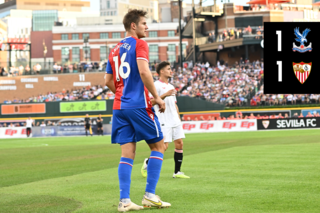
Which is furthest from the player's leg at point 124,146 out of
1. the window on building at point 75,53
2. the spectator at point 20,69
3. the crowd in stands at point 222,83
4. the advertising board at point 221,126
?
the window on building at point 75,53

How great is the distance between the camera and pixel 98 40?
9762 cm

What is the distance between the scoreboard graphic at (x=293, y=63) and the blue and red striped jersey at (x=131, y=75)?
93.0 ft

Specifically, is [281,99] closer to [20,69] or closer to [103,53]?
[20,69]

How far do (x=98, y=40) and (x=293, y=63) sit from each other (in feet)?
226

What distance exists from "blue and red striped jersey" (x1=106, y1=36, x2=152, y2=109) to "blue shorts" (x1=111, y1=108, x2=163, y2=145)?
0.08 meters

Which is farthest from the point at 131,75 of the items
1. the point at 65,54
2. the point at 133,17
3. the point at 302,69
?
the point at 65,54

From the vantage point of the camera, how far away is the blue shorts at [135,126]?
565 cm

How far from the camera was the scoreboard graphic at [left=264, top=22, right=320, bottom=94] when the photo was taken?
34.5m

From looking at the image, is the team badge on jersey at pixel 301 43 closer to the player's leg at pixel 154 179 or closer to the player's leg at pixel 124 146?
the player's leg at pixel 154 179

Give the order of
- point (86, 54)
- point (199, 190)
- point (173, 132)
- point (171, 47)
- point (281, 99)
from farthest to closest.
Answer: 1. point (171, 47)
2. point (86, 54)
3. point (281, 99)
4. point (173, 132)
5. point (199, 190)

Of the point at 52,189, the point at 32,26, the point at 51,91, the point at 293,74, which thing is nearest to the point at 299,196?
the point at 52,189

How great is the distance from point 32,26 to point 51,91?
95.0 meters

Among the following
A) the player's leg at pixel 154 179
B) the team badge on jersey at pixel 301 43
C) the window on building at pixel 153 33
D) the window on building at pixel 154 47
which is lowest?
the player's leg at pixel 154 179

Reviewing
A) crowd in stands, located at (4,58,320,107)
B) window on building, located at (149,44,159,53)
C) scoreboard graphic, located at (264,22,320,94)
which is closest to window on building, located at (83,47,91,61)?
window on building, located at (149,44,159,53)
